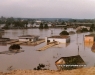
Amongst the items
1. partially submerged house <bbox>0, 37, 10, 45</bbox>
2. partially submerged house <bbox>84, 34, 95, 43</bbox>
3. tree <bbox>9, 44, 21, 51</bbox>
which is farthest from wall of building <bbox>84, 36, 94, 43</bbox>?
partially submerged house <bbox>0, 37, 10, 45</bbox>

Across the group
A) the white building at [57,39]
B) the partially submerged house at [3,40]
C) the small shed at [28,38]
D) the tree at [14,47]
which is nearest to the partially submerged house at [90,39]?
the white building at [57,39]

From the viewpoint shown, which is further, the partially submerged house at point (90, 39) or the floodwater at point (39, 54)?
the partially submerged house at point (90, 39)

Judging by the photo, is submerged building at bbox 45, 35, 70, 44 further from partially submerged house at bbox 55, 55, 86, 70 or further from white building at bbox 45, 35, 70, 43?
partially submerged house at bbox 55, 55, 86, 70

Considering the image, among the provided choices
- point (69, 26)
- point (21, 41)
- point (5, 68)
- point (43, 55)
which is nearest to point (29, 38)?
point (21, 41)

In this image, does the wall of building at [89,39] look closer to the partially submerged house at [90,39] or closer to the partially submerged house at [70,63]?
the partially submerged house at [90,39]

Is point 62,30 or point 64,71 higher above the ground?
point 62,30

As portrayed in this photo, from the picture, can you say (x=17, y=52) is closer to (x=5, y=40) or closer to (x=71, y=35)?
(x=5, y=40)
